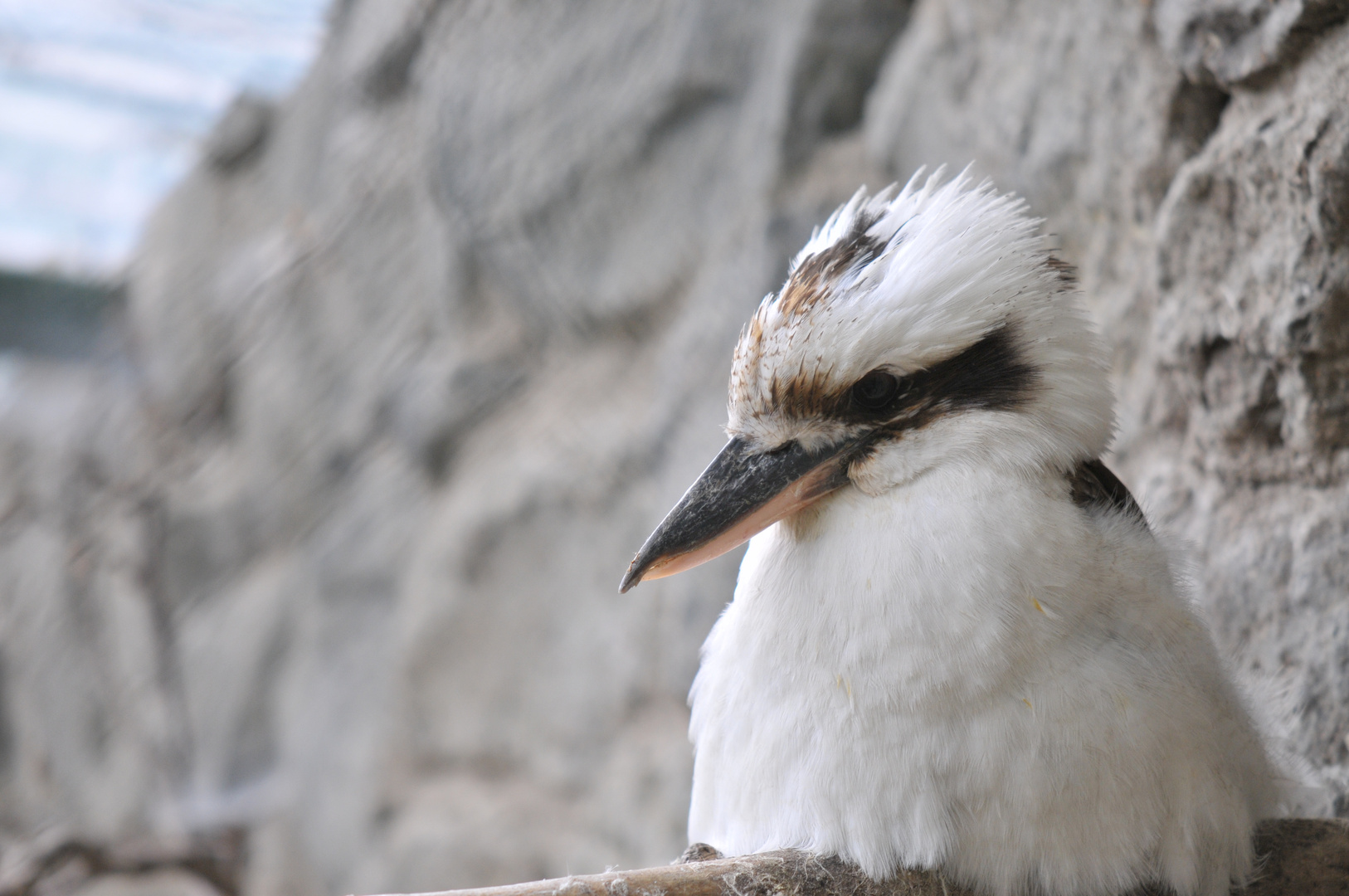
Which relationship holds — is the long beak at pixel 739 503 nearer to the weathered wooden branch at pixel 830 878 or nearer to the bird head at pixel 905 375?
the bird head at pixel 905 375

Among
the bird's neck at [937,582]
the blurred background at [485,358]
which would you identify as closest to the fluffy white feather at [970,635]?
the bird's neck at [937,582]

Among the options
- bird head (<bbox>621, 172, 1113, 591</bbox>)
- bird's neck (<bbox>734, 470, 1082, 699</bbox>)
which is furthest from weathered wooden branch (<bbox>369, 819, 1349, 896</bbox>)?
bird head (<bbox>621, 172, 1113, 591</bbox>)

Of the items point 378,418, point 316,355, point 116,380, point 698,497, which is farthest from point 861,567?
point 116,380

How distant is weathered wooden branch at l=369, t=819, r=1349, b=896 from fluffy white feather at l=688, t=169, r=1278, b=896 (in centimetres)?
2

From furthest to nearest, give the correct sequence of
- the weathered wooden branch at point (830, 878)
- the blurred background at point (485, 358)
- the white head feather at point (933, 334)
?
the blurred background at point (485, 358) → the white head feather at point (933, 334) → the weathered wooden branch at point (830, 878)

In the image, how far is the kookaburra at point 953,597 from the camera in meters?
0.81

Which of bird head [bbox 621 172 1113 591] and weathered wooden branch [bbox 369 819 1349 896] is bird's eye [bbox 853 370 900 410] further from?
weathered wooden branch [bbox 369 819 1349 896]

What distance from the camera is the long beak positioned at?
92 cm

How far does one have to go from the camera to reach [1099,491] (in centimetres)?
92

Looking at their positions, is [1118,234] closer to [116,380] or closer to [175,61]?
[175,61]

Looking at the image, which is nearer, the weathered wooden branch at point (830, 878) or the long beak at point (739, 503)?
the weathered wooden branch at point (830, 878)

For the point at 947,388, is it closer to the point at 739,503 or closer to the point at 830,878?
the point at 739,503

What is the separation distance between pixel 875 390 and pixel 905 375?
29 mm

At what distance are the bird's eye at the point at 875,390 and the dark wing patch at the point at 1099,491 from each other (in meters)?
0.17
